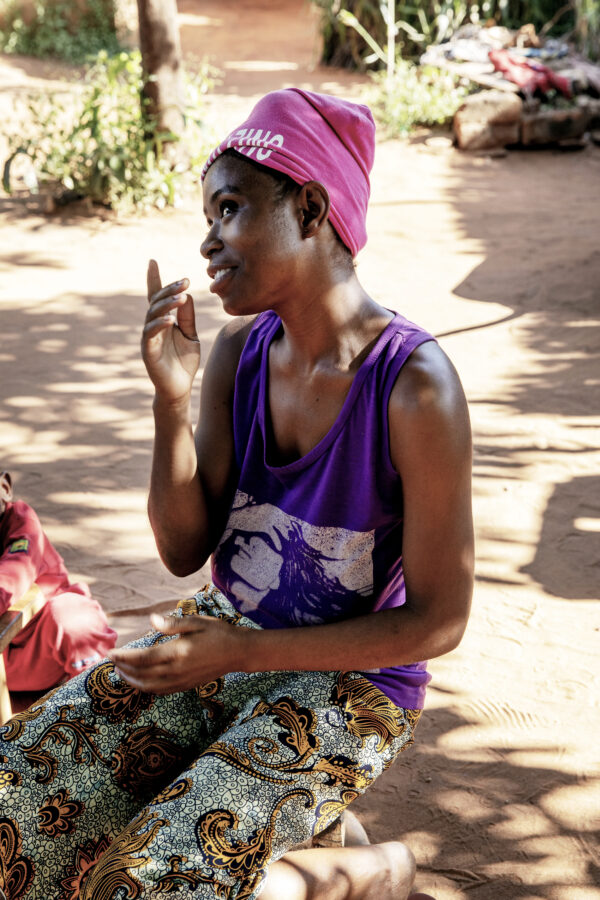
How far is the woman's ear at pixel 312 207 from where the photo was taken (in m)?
1.70

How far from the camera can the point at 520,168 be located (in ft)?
33.8

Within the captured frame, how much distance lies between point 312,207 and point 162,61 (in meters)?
7.46

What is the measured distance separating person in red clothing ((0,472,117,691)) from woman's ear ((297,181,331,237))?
148cm

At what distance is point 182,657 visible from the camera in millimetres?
1649

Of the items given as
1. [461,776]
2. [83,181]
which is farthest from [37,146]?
[461,776]

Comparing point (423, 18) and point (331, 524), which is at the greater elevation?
point (423, 18)

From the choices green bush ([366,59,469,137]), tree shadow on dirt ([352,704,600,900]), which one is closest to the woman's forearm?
tree shadow on dirt ([352,704,600,900])

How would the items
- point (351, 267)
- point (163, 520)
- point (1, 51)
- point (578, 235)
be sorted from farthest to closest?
1. point (1, 51)
2. point (578, 235)
3. point (163, 520)
4. point (351, 267)

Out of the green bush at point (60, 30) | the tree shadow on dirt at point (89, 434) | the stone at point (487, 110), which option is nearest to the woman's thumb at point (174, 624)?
the tree shadow on dirt at point (89, 434)

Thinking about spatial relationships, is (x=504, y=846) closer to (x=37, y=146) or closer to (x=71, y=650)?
(x=71, y=650)

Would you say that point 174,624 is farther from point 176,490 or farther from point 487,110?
point 487,110

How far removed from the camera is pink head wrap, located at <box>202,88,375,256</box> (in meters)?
1.69

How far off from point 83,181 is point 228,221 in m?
7.40

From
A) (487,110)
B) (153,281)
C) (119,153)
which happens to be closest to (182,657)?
(153,281)
